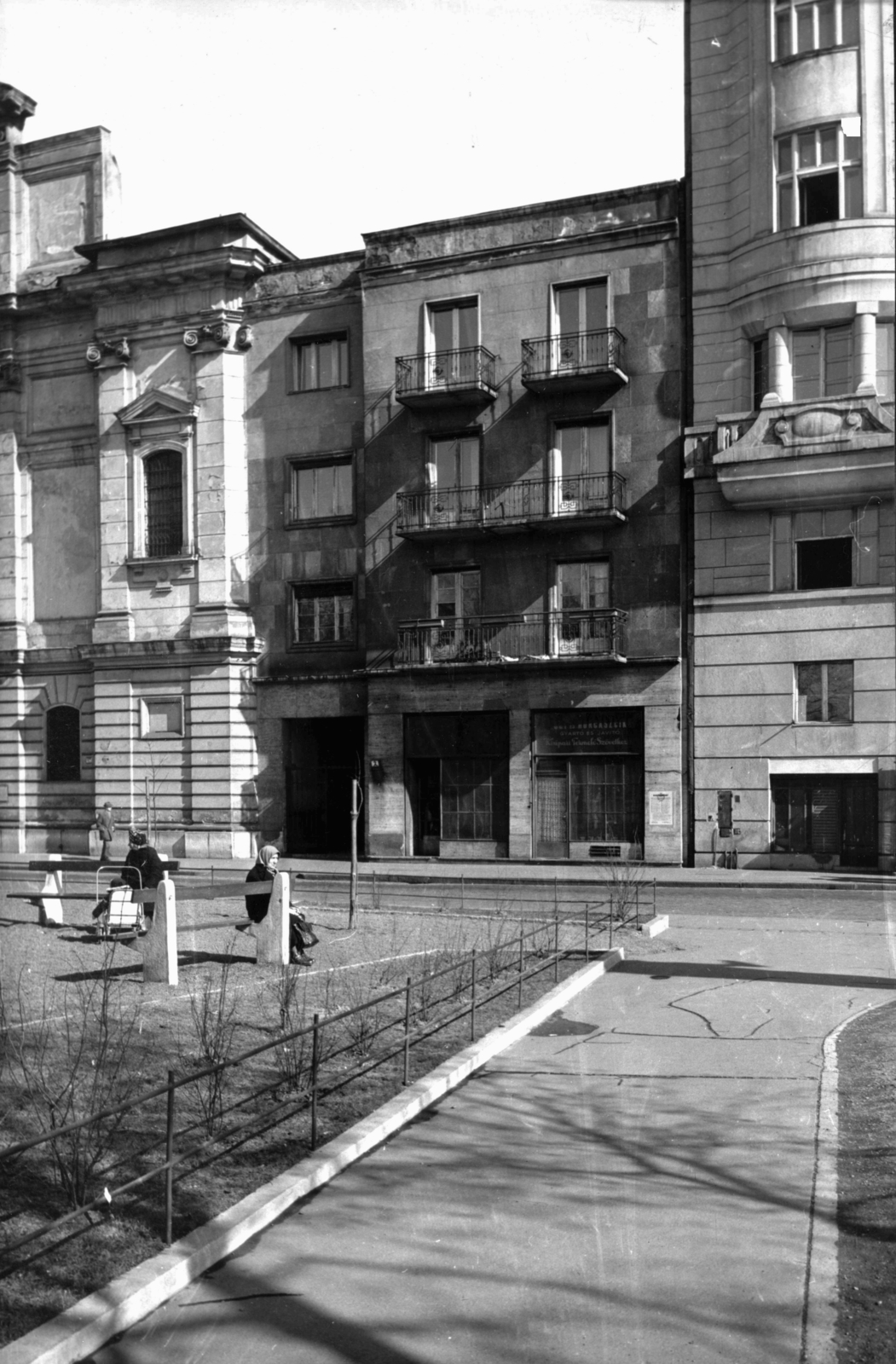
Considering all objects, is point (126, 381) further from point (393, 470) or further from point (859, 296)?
point (393, 470)

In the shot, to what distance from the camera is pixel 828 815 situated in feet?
35.7

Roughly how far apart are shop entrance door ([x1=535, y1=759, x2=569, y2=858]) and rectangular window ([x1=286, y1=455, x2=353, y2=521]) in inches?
289

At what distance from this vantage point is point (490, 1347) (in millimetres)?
4527

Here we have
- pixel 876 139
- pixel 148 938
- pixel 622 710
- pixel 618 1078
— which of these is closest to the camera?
pixel 876 139

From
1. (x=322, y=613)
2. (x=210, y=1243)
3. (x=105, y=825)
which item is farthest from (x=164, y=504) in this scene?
(x=210, y=1243)

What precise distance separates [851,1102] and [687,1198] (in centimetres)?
218

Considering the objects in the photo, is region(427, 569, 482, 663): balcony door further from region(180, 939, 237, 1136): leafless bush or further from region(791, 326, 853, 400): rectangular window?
region(791, 326, 853, 400): rectangular window

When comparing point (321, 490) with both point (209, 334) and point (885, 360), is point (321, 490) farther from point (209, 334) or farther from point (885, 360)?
point (885, 360)

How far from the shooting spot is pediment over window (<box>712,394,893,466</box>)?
5414 mm

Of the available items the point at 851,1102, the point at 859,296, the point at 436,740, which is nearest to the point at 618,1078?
the point at 851,1102

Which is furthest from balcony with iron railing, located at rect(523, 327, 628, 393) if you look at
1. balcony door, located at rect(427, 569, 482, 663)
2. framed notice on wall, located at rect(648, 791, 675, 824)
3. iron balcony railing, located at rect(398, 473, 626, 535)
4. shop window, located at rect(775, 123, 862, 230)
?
shop window, located at rect(775, 123, 862, 230)

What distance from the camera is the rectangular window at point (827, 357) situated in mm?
6117

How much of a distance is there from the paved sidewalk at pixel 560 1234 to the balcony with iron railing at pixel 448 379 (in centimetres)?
1679

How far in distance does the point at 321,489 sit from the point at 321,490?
0.21 ft
